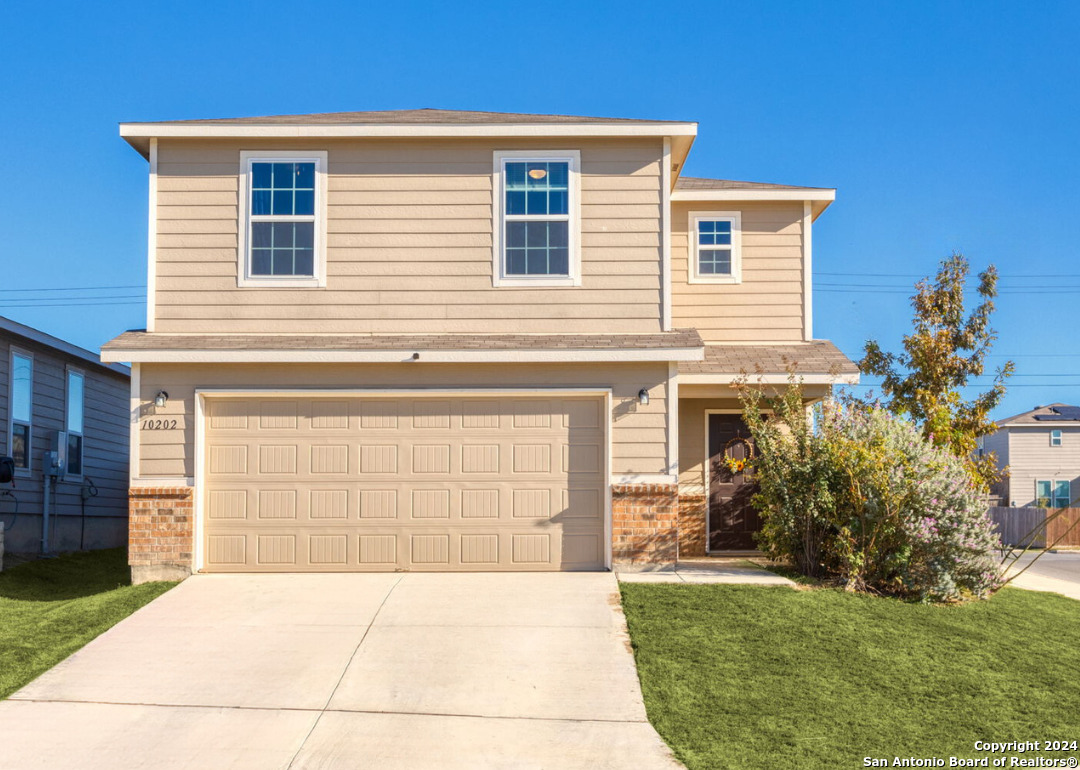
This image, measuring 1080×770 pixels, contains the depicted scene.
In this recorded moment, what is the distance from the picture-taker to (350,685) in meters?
8.13

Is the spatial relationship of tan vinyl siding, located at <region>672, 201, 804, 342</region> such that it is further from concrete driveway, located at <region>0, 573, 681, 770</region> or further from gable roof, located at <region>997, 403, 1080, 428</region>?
gable roof, located at <region>997, 403, 1080, 428</region>

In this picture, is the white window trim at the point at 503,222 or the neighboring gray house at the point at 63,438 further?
the neighboring gray house at the point at 63,438

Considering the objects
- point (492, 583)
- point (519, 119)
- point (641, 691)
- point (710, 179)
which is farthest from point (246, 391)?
point (710, 179)

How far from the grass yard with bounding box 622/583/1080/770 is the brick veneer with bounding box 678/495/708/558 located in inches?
155

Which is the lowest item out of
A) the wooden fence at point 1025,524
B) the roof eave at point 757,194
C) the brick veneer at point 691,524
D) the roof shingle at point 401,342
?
the wooden fence at point 1025,524

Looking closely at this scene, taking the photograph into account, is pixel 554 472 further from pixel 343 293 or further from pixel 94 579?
pixel 94 579

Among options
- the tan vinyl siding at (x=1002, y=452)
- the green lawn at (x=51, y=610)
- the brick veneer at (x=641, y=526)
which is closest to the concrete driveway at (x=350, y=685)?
the green lawn at (x=51, y=610)

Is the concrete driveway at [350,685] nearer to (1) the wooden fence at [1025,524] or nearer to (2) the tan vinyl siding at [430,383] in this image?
(2) the tan vinyl siding at [430,383]

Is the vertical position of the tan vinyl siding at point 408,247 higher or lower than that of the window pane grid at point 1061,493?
higher

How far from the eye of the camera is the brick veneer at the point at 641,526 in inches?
461

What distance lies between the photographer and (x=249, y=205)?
39.9 ft

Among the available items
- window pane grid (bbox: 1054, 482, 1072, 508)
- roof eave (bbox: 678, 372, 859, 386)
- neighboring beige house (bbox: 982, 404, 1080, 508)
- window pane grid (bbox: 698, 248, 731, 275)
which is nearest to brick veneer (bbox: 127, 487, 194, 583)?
roof eave (bbox: 678, 372, 859, 386)

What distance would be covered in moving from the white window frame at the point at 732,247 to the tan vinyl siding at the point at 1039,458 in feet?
85.6

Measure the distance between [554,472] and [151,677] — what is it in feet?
16.6
